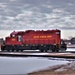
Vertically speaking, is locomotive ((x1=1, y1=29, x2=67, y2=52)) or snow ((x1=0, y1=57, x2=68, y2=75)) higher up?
locomotive ((x1=1, y1=29, x2=67, y2=52))

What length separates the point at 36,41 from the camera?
135ft

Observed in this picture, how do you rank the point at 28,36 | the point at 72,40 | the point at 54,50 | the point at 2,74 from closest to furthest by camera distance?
the point at 2,74 < the point at 54,50 < the point at 28,36 < the point at 72,40

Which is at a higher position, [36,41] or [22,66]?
[36,41]

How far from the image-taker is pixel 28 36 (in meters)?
41.8

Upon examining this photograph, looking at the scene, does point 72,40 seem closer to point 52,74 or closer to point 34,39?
point 34,39

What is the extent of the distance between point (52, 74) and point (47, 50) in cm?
2413

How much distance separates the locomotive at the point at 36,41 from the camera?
3974cm

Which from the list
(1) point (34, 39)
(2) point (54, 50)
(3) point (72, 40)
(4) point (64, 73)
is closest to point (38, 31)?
(1) point (34, 39)

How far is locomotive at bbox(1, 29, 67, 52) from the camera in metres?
39.7

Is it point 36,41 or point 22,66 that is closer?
point 22,66

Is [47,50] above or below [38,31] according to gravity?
below

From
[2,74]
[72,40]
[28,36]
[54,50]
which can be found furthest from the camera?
[72,40]

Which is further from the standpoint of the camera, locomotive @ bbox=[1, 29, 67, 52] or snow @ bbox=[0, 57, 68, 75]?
locomotive @ bbox=[1, 29, 67, 52]

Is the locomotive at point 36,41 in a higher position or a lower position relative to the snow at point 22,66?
higher
